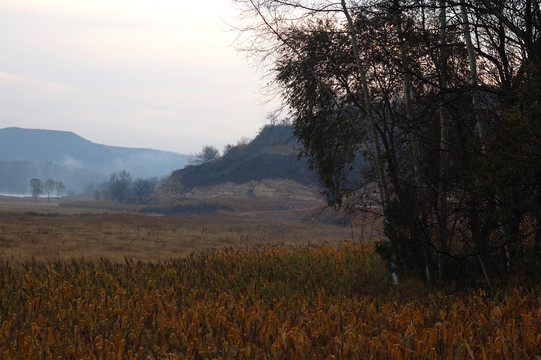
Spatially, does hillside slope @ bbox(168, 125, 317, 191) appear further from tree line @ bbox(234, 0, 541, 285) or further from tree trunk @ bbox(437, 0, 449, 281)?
tree trunk @ bbox(437, 0, 449, 281)

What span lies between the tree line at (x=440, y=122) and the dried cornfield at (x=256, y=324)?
1.48m

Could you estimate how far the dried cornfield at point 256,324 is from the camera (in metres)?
5.84

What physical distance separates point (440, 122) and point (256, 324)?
791cm

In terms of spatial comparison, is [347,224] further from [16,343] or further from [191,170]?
[191,170]

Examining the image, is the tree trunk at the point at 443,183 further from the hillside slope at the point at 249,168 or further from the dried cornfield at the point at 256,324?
the hillside slope at the point at 249,168

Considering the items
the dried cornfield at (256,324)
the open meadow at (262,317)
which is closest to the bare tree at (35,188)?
the open meadow at (262,317)

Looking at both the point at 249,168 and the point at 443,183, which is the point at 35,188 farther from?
the point at 443,183

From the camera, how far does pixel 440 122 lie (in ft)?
42.4

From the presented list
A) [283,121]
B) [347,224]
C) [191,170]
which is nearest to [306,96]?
[283,121]

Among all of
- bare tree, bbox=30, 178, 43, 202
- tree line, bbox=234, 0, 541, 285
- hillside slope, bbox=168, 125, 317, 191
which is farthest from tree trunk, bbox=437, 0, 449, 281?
bare tree, bbox=30, 178, 43, 202

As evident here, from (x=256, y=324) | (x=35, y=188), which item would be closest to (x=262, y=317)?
(x=256, y=324)

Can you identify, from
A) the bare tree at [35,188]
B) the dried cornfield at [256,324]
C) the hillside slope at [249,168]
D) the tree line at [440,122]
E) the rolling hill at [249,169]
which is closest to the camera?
the dried cornfield at [256,324]

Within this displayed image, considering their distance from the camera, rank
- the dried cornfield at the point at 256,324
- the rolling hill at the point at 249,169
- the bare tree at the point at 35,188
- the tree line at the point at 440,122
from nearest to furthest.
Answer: the dried cornfield at the point at 256,324, the tree line at the point at 440,122, the rolling hill at the point at 249,169, the bare tree at the point at 35,188

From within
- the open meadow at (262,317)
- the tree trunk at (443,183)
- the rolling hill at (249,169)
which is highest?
the rolling hill at (249,169)
